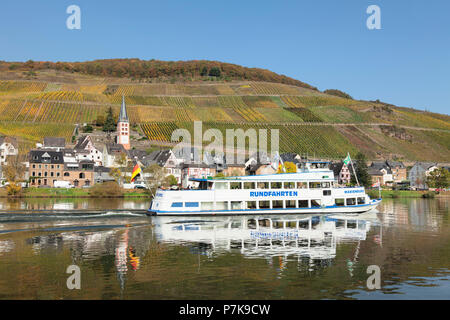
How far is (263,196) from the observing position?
5062cm

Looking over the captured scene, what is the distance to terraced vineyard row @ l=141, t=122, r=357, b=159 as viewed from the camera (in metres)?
130

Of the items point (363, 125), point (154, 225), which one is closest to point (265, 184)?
point (154, 225)

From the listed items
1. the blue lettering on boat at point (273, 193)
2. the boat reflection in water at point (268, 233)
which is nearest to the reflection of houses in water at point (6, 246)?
the boat reflection in water at point (268, 233)

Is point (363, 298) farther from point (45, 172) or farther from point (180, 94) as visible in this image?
point (180, 94)

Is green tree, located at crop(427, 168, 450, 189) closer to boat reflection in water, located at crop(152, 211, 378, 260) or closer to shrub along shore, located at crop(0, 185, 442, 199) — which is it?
shrub along shore, located at crop(0, 185, 442, 199)

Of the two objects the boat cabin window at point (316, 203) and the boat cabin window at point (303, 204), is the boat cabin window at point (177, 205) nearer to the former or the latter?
the boat cabin window at point (303, 204)

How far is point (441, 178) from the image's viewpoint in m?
110

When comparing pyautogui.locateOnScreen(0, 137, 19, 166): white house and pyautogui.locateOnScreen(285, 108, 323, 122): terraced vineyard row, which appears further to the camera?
pyautogui.locateOnScreen(285, 108, 323, 122): terraced vineyard row

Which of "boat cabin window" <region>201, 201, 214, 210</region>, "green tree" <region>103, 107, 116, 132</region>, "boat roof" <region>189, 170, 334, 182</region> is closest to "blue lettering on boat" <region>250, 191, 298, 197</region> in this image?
"boat roof" <region>189, 170, 334, 182</region>

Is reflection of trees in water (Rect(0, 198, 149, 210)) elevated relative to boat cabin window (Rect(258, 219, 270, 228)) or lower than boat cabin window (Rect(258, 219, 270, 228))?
elevated

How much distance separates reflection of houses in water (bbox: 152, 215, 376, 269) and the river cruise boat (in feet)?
4.55

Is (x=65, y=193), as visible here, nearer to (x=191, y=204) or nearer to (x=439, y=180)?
(x=191, y=204)

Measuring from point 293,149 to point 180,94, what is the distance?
78399 millimetres
